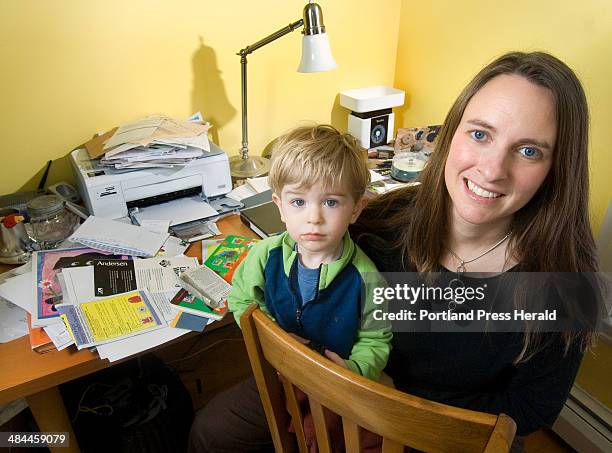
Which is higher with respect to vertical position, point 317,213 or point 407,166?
point 317,213

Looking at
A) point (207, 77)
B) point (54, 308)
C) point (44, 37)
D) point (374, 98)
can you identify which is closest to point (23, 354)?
point (54, 308)

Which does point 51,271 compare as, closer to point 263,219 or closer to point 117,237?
point 117,237

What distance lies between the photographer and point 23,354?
3.21ft

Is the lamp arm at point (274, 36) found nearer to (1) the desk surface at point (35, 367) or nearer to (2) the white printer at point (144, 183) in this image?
→ (2) the white printer at point (144, 183)

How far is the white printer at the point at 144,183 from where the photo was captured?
137 cm

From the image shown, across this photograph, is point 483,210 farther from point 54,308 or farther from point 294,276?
point 54,308

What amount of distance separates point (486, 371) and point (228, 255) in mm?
727

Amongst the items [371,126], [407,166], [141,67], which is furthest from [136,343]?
[371,126]

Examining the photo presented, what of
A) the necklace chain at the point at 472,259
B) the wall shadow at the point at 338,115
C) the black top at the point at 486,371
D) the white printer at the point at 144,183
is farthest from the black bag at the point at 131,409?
the wall shadow at the point at 338,115

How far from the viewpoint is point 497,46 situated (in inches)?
62.2

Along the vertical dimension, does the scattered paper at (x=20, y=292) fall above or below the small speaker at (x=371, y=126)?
below

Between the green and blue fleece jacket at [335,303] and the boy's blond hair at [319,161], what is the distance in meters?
0.15

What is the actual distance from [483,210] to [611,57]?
0.79m

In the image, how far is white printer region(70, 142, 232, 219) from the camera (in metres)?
1.37
